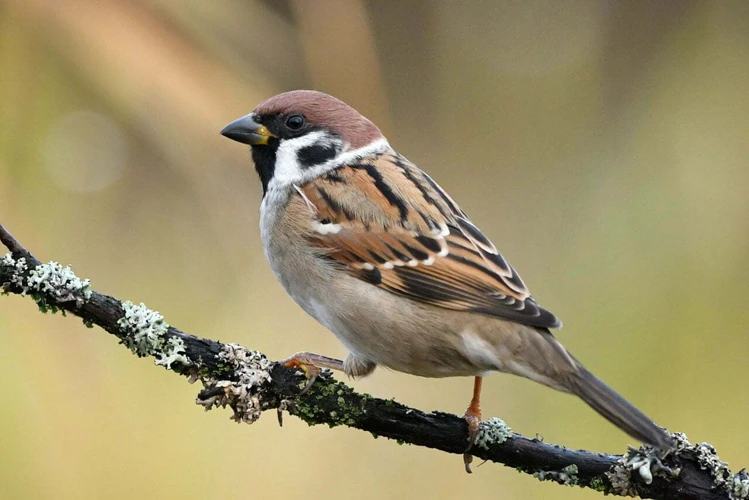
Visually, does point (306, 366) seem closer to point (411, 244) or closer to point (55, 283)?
point (411, 244)

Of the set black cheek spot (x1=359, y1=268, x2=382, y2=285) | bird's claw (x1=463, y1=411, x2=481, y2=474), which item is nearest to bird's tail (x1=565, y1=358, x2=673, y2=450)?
bird's claw (x1=463, y1=411, x2=481, y2=474)

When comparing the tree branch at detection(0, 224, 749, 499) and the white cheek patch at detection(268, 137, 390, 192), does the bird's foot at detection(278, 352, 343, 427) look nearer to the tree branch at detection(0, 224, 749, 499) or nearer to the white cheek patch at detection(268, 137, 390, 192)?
the tree branch at detection(0, 224, 749, 499)

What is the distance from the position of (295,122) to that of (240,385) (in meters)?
1.15

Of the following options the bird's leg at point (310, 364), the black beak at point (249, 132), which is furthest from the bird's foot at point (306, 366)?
the black beak at point (249, 132)

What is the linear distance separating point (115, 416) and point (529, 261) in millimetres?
1718

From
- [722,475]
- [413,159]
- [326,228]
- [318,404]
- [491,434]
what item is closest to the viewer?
[722,475]

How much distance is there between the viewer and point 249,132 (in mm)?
3018

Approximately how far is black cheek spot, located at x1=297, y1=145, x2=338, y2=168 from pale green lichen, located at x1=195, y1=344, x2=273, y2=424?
0.97m

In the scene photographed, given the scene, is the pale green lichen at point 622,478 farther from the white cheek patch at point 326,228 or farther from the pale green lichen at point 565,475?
the white cheek patch at point 326,228

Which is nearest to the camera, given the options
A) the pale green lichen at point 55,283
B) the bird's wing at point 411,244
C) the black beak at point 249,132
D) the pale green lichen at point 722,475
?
the pale green lichen at point 55,283

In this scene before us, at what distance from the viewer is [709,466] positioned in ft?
7.15

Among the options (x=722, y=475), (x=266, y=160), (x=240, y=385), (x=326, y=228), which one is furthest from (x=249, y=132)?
(x=722, y=475)

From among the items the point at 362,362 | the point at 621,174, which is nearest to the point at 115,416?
the point at 362,362

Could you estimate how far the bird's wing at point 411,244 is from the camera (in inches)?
102
